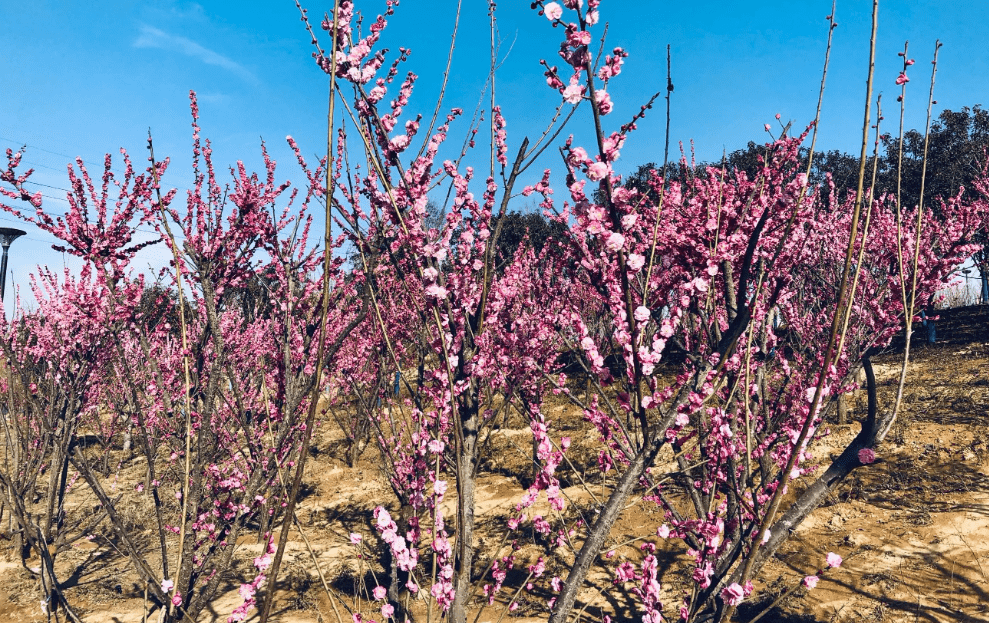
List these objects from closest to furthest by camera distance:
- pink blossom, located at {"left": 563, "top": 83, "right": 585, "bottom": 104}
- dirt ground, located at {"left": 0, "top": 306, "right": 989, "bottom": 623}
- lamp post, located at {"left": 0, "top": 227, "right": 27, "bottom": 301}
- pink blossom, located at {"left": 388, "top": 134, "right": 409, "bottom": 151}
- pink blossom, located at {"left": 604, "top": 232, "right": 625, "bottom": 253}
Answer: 1. pink blossom, located at {"left": 604, "top": 232, "right": 625, "bottom": 253}
2. pink blossom, located at {"left": 563, "top": 83, "right": 585, "bottom": 104}
3. pink blossom, located at {"left": 388, "top": 134, "right": 409, "bottom": 151}
4. dirt ground, located at {"left": 0, "top": 306, "right": 989, "bottom": 623}
5. lamp post, located at {"left": 0, "top": 227, "right": 27, "bottom": 301}

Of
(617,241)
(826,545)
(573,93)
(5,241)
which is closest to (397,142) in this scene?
(573,93)

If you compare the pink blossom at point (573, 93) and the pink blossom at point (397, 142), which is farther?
the pink blossom at point (397, 142)

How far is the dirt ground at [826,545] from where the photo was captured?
5.05 m

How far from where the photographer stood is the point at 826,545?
6.16m

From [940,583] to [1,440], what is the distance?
20.4 metres

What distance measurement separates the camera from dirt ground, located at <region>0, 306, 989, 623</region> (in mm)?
5047

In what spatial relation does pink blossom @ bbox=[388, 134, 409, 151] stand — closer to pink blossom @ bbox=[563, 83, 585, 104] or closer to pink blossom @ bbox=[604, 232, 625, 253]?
pink blossom @ bbox=[563, 83, 585, 104]

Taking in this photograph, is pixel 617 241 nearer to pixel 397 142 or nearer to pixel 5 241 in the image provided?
pixel 397 142

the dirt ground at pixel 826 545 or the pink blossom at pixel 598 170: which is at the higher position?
the pink blossom at pixel 598 170

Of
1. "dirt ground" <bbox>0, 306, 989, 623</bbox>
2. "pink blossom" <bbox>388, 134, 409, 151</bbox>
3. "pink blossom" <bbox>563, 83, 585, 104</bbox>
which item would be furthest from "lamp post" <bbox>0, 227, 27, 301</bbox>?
"pink blossom" <bbox>563, 83, 585, 104</bbox>

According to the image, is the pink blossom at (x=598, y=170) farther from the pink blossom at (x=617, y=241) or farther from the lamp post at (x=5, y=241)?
the lamp post at (x=5, y=241)

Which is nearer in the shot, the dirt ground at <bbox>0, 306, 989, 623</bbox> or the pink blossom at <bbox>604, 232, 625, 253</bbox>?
→ the pink blossom at <bbox>604, 232, 625, 253</bbox>

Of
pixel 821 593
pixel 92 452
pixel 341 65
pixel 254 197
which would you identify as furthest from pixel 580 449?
pixel 92 452

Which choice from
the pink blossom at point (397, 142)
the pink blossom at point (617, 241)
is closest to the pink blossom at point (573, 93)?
the pink blossom at point (617, 241)
